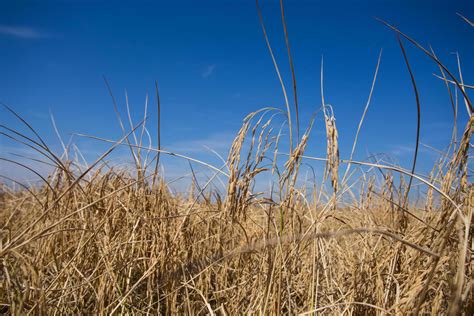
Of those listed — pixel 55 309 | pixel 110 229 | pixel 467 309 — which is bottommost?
pixel 467 309

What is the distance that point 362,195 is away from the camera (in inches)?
80.4

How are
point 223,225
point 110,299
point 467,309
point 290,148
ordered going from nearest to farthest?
1. point 467,309
2. point 290,148
3. point 110,299
4. point 223,225

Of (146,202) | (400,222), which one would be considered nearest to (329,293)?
(400,222)

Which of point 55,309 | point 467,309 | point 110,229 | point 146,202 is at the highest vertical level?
point 146,202

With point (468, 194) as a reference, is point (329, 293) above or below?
below

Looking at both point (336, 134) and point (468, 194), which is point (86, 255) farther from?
point (468, 194)

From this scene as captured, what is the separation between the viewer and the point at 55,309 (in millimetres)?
1327

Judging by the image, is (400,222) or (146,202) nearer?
(400,222)

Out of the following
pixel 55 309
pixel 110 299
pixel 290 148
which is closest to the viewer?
pixel 290 148

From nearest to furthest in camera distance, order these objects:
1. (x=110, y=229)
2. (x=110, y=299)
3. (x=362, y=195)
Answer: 1. (x=110, y=299)
2. (x=110, y=229)
3. (x=362, y=195)

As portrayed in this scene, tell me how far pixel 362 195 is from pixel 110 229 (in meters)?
1.26

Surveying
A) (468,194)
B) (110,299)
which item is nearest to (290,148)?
(468,194)

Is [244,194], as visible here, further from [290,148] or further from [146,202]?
[146,202]

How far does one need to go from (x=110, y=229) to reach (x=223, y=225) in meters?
0.51
